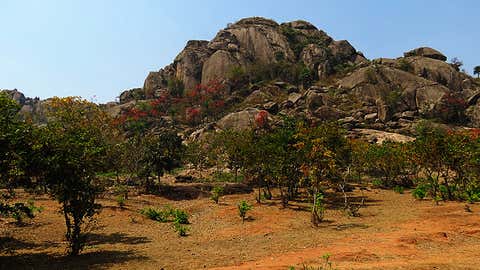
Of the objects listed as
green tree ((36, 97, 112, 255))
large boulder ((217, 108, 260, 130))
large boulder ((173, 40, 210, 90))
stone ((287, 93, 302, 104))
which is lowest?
green tree ((36, 97, 112, 255))

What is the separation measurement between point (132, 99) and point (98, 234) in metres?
110

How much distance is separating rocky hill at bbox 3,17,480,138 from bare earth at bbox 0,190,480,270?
55641 millimetres

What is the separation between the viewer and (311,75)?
10731 cm

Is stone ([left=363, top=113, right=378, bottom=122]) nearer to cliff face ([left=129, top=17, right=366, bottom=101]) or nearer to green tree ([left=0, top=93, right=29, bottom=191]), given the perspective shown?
cliff face ([left=129, top=17, right=366, bottom=101])

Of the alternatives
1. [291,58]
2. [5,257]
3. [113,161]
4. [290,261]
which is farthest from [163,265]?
[291,58]

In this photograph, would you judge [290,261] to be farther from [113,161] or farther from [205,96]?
[205,96]

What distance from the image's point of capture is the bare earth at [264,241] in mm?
13898

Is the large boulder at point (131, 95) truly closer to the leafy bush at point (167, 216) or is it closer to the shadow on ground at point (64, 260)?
the leafy bush at point (167, 216)

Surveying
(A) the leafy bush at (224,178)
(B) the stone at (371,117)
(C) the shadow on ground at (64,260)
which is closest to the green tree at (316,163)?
(C) the shadow on ground at (64,260)

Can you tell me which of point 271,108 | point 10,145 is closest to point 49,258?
point 10,145

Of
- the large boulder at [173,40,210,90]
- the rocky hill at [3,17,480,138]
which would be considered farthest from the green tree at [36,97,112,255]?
the large boulder at [173,40,210,90]

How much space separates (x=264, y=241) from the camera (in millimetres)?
18406

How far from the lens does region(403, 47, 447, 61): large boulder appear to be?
112 meters

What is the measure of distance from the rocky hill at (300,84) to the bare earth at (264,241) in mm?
55641
